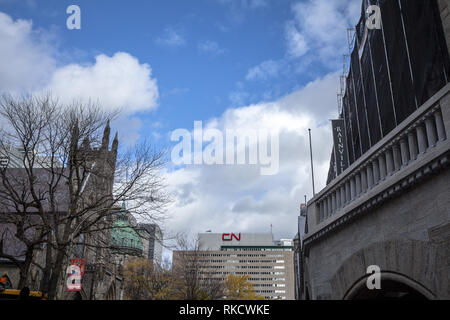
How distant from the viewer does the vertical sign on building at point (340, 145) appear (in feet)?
78.2

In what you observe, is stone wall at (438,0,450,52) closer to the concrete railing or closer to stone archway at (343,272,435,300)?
the concrete railing

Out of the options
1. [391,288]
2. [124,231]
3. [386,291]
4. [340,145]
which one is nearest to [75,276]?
[124,231]

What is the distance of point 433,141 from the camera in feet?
18.8

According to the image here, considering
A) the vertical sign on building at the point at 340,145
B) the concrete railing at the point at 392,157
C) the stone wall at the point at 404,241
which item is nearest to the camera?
the stone wall at the point at 404,241

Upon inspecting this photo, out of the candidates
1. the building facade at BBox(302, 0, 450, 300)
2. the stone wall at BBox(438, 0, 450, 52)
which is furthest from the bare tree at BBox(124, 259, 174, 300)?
the stone wall at BBox(438, 0, 450, 52)

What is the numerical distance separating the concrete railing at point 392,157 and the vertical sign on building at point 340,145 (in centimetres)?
1502

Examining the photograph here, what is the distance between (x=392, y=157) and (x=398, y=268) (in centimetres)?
184

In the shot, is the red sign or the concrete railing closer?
the concrete railing

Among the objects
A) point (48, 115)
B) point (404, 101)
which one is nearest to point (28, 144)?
point (48, 115)

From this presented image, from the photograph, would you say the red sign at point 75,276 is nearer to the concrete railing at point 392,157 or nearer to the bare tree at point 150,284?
the bare tree at point 150,284

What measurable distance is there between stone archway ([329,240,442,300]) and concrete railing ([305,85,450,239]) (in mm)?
940

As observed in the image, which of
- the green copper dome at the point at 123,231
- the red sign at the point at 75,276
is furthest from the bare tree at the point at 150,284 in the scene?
the red sign at the point at 75,276

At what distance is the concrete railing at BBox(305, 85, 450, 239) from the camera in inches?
222
